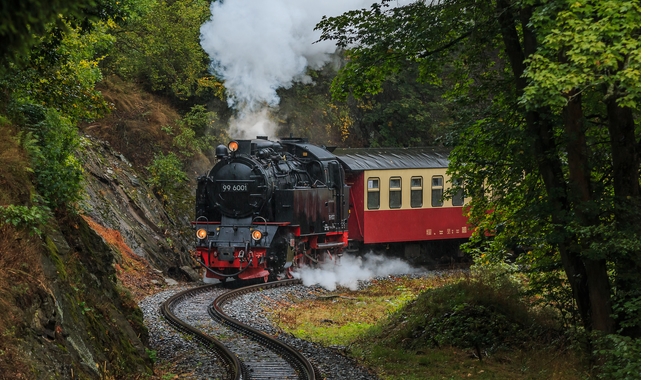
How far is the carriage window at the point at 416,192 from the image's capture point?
76.6 ft

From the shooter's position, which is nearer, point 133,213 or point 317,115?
point 133,213

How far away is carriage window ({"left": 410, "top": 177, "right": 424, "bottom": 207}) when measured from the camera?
76.6 feet

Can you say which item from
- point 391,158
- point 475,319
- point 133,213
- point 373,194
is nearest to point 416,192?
point 391,158

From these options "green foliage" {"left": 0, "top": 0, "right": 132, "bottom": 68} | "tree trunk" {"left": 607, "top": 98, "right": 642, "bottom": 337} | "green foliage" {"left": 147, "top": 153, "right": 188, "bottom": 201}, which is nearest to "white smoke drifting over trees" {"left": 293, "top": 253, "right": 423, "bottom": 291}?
"green foliage" {"left": 147, "top": 153, "right": 188, "bottom": 201}

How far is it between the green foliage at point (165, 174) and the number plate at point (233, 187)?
18.0 feet

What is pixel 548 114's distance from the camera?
1040 centimetres

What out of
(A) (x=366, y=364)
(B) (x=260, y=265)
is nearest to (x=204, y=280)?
(B) (x=260, y=265)

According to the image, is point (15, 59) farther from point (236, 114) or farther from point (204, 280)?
point (236, 114)

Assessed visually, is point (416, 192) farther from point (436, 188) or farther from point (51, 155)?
point (51, 155)

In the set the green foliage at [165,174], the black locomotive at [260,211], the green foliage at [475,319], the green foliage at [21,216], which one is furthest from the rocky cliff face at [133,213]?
the green foliage at [21,216]

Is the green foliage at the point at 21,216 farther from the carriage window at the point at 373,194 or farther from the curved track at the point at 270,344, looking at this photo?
the carriage window at the point at 373,194

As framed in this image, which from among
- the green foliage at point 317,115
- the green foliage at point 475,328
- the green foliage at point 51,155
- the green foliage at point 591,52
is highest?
the green foliage at point 317,115

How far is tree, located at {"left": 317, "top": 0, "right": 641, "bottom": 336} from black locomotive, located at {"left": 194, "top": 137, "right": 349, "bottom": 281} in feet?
22.6

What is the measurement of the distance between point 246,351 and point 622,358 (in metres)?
5.66
